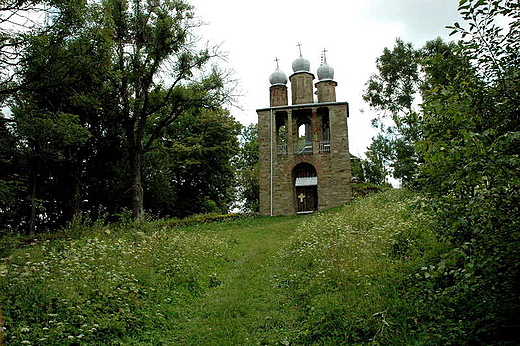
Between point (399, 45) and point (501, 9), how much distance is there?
96.6 feet

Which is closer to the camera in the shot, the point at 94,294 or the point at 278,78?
the point at 94,294

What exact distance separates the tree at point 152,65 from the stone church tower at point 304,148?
718 centimetres

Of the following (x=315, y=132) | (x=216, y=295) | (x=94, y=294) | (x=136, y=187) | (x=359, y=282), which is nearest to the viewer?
(x=94, y=294)

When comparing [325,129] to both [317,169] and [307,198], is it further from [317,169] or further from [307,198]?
[307,198]

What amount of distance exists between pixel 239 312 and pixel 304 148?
69.5ft

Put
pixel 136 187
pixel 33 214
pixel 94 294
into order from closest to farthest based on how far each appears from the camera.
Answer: pixel 94 294 < pixel 136 187 < pixel 33 214

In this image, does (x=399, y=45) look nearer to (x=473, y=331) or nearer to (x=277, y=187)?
(x=277, y=187)

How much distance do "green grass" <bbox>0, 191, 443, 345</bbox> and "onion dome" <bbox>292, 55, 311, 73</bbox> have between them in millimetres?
20714

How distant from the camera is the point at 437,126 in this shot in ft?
13.9

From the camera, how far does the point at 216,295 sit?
7836 mm

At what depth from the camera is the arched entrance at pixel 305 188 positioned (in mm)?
27422

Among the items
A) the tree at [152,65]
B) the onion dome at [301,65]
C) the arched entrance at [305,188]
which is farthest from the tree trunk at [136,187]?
the onion dome at [301,65]

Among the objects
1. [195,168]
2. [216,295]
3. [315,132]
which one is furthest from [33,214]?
[216,295]

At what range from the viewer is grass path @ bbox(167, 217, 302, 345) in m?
5.69
